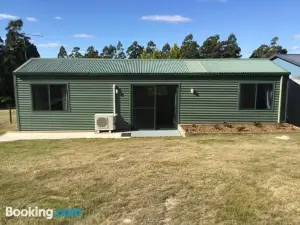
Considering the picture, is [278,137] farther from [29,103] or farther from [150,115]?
[29,103]

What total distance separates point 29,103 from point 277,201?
10.1m

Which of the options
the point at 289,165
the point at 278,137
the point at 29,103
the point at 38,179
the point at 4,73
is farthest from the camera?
the point at 4,73

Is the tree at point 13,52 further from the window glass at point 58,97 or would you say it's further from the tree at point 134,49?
the tree at point 134,49

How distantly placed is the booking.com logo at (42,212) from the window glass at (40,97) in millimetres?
7492

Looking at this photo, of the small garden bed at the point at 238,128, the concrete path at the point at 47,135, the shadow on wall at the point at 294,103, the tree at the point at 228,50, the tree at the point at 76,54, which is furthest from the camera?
the tree at the point at 76,54

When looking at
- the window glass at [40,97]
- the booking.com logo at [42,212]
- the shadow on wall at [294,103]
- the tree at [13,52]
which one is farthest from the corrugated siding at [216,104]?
the tree at [13,52]

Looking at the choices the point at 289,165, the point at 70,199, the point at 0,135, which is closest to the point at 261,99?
the point at 289,165

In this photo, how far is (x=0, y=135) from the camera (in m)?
10.4

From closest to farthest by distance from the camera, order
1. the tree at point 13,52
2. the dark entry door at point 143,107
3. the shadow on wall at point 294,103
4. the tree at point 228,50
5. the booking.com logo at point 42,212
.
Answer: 1. the booking.com logo at point 42,212
2. the dark entry door at point 143,107
3. the shadow on wall at point 294,103
4. the tree at point 13,52
5. the tree at point 228,50

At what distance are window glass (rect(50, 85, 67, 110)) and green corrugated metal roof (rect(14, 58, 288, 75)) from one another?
2.17 ft

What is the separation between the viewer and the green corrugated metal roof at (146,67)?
11.0 metres

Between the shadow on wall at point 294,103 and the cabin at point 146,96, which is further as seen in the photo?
the shadow on wall at point 294,103

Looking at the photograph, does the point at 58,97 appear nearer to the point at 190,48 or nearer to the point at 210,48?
the point at 190,48

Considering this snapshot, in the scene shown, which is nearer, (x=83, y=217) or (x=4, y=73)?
(x=83, y=217)
